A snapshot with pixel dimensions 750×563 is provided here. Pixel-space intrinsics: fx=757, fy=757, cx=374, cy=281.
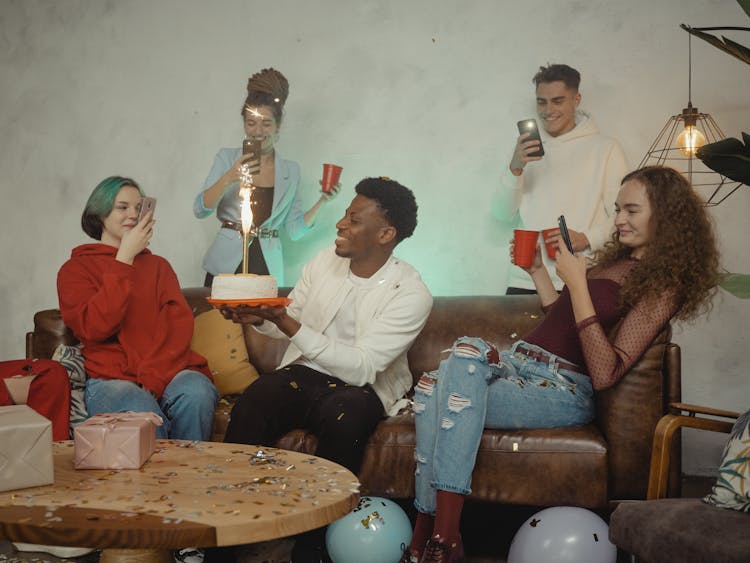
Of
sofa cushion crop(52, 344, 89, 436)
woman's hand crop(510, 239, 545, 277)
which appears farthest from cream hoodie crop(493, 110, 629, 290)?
sofa cushion crop(52, 344, 89, 436)

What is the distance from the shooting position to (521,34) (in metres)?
3.68

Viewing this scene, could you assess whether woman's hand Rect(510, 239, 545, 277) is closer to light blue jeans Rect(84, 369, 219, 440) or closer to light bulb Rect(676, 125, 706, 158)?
light bulb Rect(676, 125, 706, 158)

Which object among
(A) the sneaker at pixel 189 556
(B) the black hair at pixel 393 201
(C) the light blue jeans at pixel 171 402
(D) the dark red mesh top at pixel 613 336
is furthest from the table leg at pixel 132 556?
(B) the black hair at pixel 393 201

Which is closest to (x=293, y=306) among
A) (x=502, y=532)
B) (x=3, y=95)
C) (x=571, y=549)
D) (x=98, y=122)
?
(x=502, y=532)

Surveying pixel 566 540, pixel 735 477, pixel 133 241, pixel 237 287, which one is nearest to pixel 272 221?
pixel 133 241

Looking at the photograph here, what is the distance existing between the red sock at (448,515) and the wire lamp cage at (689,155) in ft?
6.61

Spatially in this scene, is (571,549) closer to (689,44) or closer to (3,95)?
(689,44)

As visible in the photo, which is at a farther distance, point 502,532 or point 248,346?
point 248,346

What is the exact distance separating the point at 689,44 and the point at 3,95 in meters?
3.81

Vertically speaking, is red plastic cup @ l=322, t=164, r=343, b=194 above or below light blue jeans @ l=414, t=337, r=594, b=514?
above

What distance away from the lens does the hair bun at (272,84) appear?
158 inches

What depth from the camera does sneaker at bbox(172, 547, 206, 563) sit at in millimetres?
2086

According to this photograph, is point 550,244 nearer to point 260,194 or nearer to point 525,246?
point 525,246

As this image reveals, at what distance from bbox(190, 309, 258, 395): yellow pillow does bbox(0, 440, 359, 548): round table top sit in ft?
4.28
